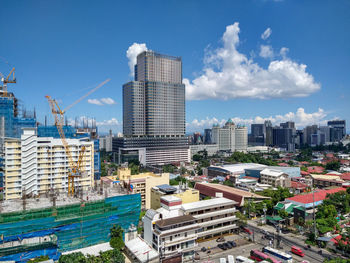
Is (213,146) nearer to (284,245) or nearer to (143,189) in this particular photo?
(143,189)

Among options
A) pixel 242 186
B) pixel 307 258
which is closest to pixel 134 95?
pixel 242 186

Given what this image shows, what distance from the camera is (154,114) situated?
114312mm

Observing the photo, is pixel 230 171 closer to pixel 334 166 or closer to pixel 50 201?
pixel 334 166

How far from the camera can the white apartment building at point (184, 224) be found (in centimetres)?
3378

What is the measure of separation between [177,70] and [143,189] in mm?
78836

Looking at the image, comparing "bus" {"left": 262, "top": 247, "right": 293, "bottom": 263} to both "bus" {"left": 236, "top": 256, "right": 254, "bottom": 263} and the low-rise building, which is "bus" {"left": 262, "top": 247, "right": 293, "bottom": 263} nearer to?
"bus" {"left": 236, "top": 256, "right": 254, "bottom": 263}

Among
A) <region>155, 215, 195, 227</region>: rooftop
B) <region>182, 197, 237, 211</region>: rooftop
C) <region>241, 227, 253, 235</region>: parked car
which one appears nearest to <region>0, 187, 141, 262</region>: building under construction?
<region>155, 215, 195, 227</region>: rooftop

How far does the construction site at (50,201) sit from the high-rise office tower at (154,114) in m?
51.0

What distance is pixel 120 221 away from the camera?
1574 inches

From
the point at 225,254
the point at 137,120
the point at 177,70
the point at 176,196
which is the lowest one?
the point at 225,254

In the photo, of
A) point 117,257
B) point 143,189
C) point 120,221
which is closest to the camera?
point 117,257

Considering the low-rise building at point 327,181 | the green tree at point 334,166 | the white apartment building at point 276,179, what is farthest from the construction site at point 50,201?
the green tree at point 334,166

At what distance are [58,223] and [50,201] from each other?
6940 mm

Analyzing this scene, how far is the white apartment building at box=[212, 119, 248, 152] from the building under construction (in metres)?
139
